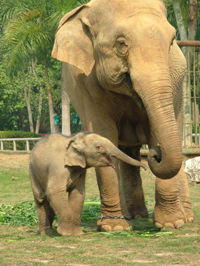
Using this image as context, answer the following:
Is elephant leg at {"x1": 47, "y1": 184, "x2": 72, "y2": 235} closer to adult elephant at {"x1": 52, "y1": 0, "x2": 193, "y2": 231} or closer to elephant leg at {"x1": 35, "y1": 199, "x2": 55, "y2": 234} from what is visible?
elephant leg at {"x1": 35, "y1": 199, "x2": 55, "y2": 234}

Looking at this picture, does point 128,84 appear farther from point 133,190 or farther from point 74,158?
point 133,190

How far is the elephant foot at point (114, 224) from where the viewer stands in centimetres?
841

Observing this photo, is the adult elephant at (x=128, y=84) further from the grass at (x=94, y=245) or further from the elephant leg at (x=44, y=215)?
the elephant leg at (x=44, y=215)

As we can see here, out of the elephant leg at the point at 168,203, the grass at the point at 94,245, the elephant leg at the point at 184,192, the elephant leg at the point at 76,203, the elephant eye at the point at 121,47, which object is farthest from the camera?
the elephant leg at the point at 184,192

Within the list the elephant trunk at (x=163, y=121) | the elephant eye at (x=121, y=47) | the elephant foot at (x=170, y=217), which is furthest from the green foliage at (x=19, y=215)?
the elephant eye at (x=121, y=47)

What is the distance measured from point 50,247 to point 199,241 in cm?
158

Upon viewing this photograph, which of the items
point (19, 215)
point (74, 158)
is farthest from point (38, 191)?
point (19, 215)

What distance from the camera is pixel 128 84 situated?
780cm

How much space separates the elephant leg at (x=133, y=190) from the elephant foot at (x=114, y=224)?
1679 millimetres

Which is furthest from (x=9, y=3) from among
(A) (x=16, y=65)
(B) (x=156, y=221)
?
(B) (x=156, y=221)

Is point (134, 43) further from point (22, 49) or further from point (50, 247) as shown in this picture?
point (22, 49)

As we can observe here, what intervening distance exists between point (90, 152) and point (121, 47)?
1.24 m

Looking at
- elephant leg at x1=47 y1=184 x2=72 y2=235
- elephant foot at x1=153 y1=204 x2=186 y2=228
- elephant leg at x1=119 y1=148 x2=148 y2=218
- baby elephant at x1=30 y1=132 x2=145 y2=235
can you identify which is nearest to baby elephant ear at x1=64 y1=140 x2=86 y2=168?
baby elephant at x1=30 y1=132 x2=145 y2=235

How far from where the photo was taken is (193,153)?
18.0 m
